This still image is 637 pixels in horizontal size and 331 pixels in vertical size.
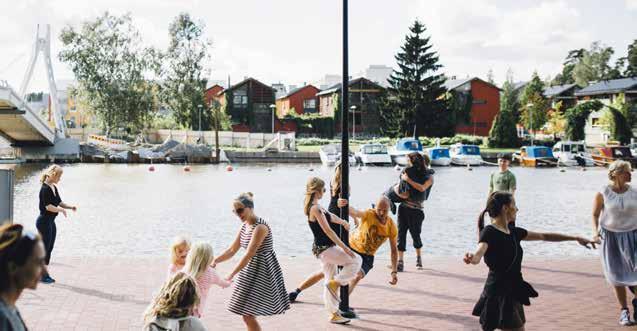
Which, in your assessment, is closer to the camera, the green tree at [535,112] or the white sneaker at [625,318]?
the white sneaker at [625,318]

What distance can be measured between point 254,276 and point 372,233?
89.6 inches

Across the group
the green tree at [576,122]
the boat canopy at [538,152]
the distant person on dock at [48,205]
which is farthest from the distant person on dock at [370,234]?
the green tree at [576,122]

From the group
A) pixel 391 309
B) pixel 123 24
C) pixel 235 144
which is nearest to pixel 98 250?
pixel 391 309

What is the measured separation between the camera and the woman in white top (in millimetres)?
7551

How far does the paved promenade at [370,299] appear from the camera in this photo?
7727 mm

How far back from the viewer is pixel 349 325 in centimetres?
770

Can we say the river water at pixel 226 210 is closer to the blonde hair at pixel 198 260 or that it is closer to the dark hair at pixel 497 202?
the dark hair at pixel 497 202

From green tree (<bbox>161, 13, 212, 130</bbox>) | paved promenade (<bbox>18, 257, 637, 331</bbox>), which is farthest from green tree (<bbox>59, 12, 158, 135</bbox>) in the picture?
paved promenade (<bbox>18, 257, 637, 331</bbox>)

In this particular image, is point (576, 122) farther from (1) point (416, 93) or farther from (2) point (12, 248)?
(2) point (12, 248)

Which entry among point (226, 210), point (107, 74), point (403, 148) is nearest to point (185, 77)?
point (107, 74)

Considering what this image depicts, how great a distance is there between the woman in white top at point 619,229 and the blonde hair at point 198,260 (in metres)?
4.20

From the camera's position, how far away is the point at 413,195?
1084cm

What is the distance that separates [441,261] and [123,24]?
71983 mm

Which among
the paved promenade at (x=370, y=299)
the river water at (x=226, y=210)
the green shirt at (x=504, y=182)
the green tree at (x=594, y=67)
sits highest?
the green tree at (x=594, y=67)
